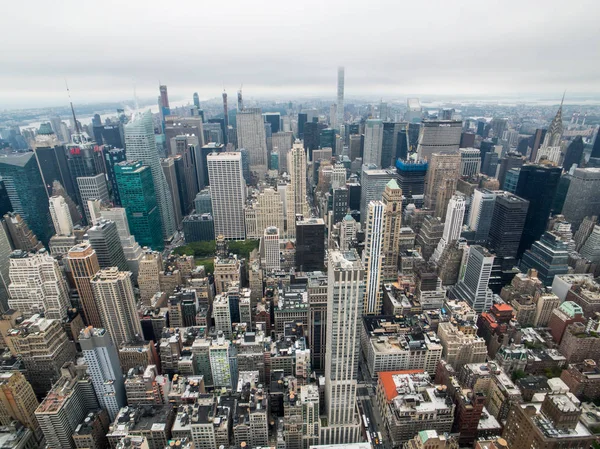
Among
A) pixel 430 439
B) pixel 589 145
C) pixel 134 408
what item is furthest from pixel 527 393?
pixel 589 145

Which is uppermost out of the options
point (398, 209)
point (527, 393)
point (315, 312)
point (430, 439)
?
point (398, 209)

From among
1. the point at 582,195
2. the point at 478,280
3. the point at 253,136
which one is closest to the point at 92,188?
the point at 253,136

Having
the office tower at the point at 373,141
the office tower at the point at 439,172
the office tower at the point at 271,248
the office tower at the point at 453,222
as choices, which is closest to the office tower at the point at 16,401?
the office tower at the point at 271,248

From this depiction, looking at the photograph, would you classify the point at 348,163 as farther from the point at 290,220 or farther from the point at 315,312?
the point at 315,312

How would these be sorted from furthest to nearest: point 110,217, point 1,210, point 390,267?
point 1,210, point 110,217, point 390,267

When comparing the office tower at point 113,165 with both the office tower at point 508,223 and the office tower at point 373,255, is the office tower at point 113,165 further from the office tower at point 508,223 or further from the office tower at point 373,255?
the office tower at point 508,223

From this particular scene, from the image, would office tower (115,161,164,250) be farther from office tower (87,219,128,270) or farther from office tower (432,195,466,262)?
office tower (432,195,466,262)
